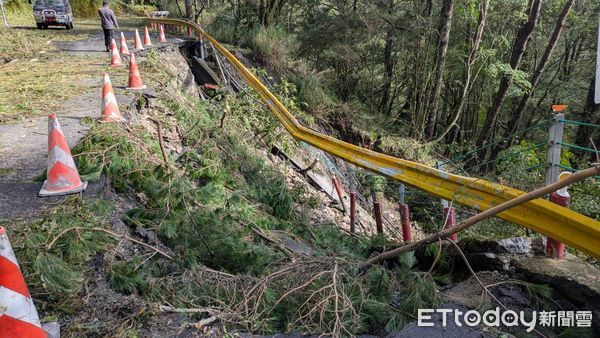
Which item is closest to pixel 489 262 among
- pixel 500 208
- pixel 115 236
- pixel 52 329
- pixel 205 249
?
pixel 500 208

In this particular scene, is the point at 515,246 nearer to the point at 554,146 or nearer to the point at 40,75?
the point at 554,146

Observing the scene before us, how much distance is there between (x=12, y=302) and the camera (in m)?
2.04

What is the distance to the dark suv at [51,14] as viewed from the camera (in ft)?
55.1

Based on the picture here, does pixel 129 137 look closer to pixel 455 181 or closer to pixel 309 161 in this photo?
pixel 455 181

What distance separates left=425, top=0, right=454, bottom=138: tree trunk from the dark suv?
600 inches

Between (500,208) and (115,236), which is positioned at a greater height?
(500,208)

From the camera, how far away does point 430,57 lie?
16.5 m

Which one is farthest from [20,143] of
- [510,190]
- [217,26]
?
[217,26]

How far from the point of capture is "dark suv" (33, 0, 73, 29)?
16.8 metres

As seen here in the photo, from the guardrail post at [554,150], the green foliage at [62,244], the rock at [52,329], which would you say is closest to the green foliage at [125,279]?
the green foliage at [62,244]

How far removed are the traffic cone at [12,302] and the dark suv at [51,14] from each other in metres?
18.4

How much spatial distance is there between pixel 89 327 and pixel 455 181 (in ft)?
9.24

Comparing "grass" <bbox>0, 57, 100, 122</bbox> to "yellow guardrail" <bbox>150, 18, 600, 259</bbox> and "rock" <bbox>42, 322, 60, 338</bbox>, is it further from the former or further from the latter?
"yellow guardrail" <bbox>150, 18, 600, 259</bbox>

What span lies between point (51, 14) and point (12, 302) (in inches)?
731
